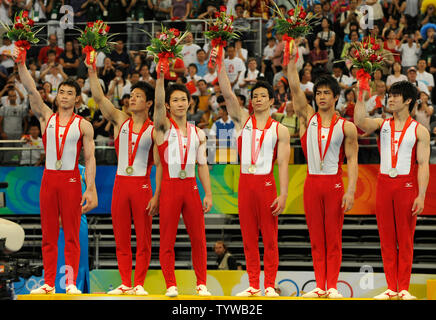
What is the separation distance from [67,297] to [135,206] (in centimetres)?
115

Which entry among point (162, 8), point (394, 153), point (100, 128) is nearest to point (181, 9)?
point (162, 8)

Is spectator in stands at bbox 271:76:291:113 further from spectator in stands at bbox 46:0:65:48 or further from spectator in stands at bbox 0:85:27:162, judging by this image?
spectator in stands at bbox 46:0:65:48

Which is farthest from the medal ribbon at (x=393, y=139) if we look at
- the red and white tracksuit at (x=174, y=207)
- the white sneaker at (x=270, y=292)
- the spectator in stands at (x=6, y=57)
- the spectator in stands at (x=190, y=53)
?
the spectator in stands at (x=6, y=57)

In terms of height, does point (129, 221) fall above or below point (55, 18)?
below

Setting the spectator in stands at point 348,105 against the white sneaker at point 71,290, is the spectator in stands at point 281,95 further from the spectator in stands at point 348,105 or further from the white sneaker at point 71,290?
the white sneaker at point 71,290

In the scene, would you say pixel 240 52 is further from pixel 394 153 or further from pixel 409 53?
pixel 394 153

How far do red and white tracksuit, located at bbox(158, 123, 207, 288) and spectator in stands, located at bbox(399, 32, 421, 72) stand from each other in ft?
21.5

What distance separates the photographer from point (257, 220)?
23.4 ft

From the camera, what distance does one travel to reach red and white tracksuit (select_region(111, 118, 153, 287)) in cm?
723

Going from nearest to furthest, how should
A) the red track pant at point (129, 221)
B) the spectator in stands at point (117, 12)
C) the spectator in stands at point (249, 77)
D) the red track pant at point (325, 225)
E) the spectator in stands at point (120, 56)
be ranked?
the red track pant at point (325, 225), the red track pant at point (129, 221), the spectator in stands at point (249, 77), the spectator in stands at point (120, 56), the spectator in stands at point (117, 12)

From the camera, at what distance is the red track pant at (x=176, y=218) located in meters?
7.04

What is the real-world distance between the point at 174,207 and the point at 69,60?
23.4 ft

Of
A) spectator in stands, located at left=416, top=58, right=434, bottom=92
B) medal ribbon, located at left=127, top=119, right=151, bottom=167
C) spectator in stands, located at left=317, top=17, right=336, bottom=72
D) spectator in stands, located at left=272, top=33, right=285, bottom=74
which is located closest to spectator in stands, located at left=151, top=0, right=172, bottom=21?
spectator in stands, located at left=272, top=33, right=285, bottom=74

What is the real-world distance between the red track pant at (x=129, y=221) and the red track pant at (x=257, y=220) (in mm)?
939
